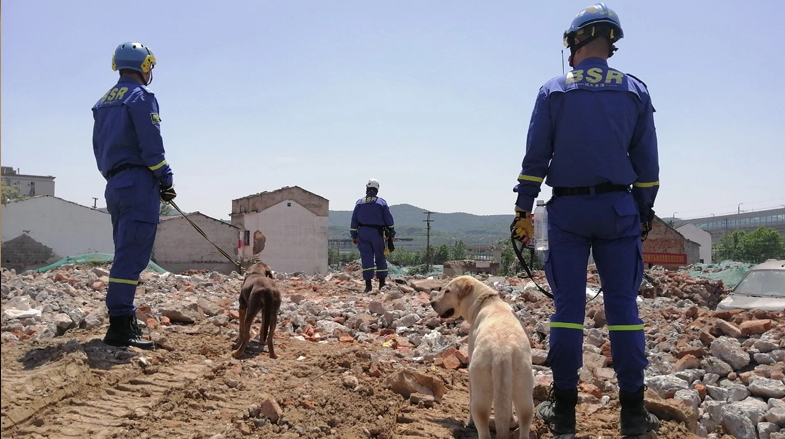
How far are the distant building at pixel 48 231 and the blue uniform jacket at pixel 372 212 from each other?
3128 cm

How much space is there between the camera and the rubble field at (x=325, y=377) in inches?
157

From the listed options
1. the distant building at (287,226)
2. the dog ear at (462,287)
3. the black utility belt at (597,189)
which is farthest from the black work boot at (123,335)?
the distant building at (287,226)

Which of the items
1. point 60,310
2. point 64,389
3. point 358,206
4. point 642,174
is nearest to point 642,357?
point 642,174

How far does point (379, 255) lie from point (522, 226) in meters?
9.12

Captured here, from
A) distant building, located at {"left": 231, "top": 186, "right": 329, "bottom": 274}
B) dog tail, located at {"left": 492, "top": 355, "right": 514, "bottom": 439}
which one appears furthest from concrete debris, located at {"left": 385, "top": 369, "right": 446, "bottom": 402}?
distant building, located at {"left": 231, "top": 186, "right": 329, "bottom": 274}

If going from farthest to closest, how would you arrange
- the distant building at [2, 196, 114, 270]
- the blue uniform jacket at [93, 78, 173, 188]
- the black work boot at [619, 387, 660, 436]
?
the distant building at [2, 196, 114, 270] < the blue uniform jacket at [93, 78, 173, 188] < the black work boot at [619, 387, 660, 436]

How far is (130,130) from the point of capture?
5500 millimetres

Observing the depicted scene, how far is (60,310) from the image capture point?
7.65 m

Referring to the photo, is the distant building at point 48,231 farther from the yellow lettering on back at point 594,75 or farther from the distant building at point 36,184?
the yellow lettering on back at point 594,75

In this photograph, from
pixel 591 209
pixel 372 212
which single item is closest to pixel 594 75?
pixel 591 209

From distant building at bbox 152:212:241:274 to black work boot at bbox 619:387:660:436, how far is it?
34.8 meters

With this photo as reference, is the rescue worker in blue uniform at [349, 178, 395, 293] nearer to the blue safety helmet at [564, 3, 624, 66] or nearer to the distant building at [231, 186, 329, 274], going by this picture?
the blue safety helmet at [564, 3, 624, 66]

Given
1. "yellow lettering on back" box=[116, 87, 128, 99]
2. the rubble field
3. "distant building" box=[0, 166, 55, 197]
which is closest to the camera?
the rubble field

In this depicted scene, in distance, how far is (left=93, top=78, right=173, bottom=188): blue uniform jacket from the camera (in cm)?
541
